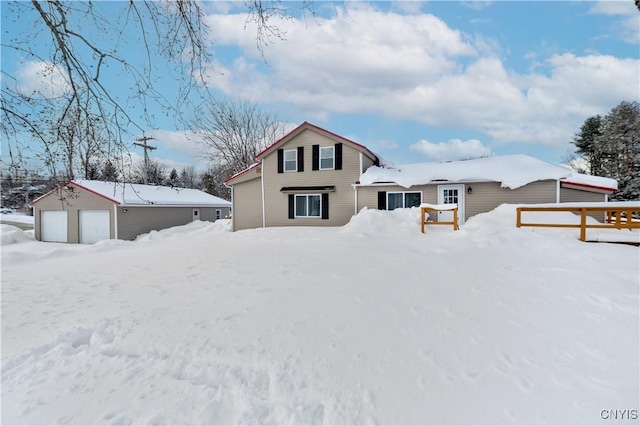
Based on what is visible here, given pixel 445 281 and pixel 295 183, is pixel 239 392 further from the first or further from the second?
pixel 295 183

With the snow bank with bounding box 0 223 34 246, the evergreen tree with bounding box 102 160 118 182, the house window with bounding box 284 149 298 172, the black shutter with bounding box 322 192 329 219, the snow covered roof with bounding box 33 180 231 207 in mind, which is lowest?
the snow bank with bounding box 0 223 34 246

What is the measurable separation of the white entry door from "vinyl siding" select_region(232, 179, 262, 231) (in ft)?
33.3

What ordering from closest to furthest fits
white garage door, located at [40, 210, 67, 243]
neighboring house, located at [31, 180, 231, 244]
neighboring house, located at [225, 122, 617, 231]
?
neighboring house, located at [225, 122, 617, 231], neighboring house, located at [31, 180, 231, 244], white garage door, located at [40, 210, 67, 243]

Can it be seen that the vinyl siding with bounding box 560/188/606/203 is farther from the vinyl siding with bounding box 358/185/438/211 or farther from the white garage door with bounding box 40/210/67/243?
the white garage door with bounding box 40/210/67/243

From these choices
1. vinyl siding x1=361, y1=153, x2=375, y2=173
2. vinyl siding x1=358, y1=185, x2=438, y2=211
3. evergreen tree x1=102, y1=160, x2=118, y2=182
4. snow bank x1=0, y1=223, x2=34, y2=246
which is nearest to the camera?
evergreen tree x1=102, y1=160, x2=118, y2=182

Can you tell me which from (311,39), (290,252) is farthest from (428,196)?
(311,39)

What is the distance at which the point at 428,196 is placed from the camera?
13.7 m

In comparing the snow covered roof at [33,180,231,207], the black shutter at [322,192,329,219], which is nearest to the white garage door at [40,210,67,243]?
the snow covered roof at [33,180,231,207]

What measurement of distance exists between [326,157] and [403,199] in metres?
4.75

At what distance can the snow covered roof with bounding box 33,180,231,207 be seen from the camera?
1800 centimetres

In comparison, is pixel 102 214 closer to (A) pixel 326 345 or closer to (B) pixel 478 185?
(A) pixel 326 345

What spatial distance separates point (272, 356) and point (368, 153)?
14.2 metres

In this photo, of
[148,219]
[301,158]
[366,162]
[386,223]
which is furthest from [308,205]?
[148,219]

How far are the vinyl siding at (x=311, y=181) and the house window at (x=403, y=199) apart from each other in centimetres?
195
